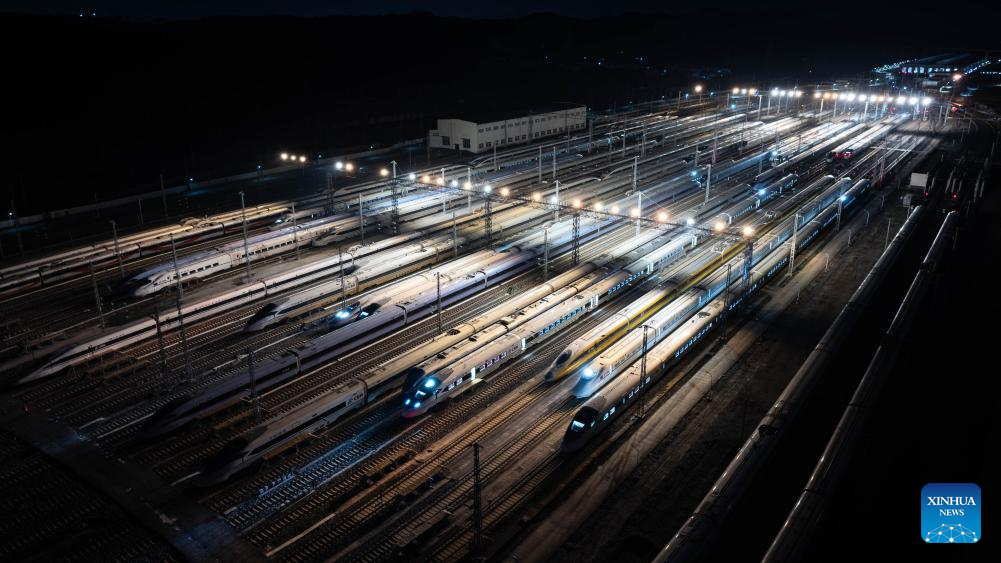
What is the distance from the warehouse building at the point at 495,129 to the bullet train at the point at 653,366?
154ft

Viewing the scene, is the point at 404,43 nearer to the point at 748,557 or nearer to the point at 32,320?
the point at 32,320

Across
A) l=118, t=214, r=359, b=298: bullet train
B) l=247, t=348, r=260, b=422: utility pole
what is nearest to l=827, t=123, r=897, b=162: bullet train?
l=118, t=214, r=359, b=298: bullet train

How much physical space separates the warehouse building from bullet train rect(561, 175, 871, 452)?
154 feet

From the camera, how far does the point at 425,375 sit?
99.6 ft

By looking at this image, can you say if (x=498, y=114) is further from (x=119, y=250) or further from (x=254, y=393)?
(x=254, y=393)

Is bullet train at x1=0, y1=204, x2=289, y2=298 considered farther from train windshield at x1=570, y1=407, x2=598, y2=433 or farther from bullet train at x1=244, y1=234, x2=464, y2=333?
train windshield at x1=570, y1=407, x2=598, y2=433

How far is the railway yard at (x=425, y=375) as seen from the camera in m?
23.7

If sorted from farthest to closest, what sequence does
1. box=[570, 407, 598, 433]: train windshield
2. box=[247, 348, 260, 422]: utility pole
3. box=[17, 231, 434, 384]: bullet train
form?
box=[17, 231, 434, 384]: bullet train
box=[247, 348, 260, 422]: utility pole
box=[570, 407, 598, 433]: train windshield

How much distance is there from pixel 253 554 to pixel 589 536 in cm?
1142

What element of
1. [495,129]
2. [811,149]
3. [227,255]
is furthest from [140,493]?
[811,149]

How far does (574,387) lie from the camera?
101 ft

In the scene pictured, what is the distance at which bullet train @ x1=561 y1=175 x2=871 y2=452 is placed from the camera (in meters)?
27.1

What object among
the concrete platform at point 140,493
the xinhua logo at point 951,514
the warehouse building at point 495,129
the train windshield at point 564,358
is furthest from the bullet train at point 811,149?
the concrete platform at point 140,493

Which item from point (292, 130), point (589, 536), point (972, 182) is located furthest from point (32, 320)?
point (972, 182)
